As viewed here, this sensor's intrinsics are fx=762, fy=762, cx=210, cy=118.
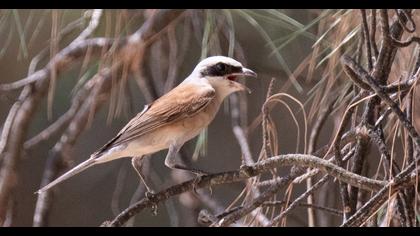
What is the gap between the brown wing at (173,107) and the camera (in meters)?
1.06

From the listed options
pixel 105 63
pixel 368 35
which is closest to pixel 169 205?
pixel 105 63

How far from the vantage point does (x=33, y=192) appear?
114cm

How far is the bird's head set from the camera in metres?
1.04

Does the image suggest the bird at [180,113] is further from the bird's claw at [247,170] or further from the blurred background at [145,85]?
the bird's claw at [247,170]

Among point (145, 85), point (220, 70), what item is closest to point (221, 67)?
point (220, 70)

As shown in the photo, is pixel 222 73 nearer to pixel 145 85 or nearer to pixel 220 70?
pixel 220 70

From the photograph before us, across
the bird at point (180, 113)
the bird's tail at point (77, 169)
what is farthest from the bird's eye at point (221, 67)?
the bird's tail at point (77, 169)

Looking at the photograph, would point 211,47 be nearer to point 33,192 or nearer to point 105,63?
point 105,63

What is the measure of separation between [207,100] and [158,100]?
72 millimetres

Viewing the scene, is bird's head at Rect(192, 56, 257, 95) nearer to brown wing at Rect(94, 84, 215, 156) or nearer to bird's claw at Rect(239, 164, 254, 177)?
brown wing at Rect(94, 84, 215, 156)

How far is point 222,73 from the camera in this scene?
105 centimetres

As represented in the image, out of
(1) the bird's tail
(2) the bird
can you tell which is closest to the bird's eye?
(2) the bird

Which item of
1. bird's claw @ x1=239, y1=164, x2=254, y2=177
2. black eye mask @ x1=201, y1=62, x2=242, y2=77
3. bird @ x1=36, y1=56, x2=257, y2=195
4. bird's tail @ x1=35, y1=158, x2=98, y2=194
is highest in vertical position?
black eye mask @ x1=201, y1=62, x2=242, y2=77

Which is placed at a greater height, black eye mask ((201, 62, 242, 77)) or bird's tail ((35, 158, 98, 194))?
black eye mask ((201, 62, 242, 77))
